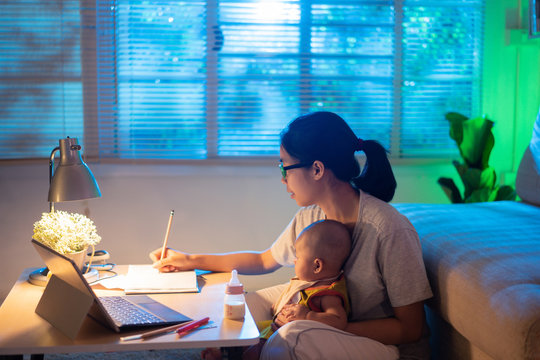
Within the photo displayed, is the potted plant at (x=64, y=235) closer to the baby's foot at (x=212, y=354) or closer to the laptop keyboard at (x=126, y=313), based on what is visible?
the laptop keyboard at (x=126, y=313)

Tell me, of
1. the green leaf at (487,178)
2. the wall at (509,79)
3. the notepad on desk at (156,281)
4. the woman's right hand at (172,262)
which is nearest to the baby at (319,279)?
the notepad on desk at (156,281)

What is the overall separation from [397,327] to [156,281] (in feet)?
2.36

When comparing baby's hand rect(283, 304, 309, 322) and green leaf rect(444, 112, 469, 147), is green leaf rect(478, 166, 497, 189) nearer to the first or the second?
green leaf rect(444, 112, 469, 147)

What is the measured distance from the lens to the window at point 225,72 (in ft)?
9.91

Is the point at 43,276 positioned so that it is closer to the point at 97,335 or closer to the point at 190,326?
the point at 97,335

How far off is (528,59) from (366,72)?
0.96m

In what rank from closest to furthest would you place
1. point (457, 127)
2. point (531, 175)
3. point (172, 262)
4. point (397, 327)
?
point (397, 327) → point (172, 262) → point (531, 175) → point (457, 127)

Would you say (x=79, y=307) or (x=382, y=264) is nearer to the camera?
(x=79, y=307)

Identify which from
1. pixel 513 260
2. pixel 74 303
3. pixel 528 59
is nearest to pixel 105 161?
pixel 74 303

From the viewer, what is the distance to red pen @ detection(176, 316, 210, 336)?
1.24 meters

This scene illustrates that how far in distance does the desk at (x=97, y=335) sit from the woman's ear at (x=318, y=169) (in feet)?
1.58

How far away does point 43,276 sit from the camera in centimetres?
170

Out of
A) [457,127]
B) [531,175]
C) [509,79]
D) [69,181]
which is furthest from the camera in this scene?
[509,79]

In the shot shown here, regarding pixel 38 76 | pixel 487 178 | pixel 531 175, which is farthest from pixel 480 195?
pixel 38 76
